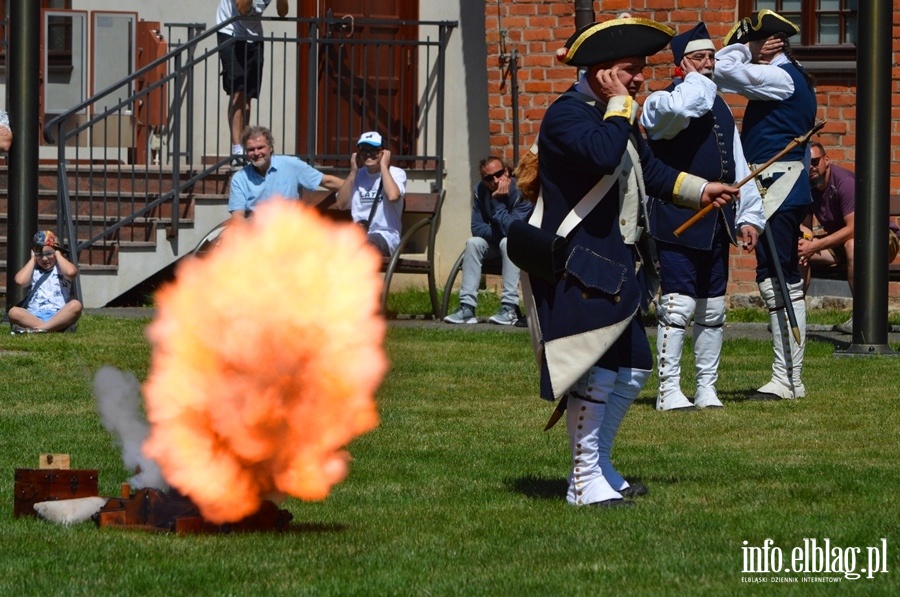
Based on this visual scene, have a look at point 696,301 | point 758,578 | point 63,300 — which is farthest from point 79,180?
point 758,578

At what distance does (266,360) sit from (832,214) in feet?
30.5

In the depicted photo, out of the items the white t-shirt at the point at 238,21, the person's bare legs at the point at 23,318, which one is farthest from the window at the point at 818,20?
the person's bare legs at the point at 23,318

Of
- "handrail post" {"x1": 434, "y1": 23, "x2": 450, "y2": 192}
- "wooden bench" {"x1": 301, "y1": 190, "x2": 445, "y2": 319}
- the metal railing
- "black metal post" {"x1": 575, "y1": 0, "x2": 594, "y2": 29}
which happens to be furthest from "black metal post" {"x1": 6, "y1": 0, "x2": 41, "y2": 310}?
"black metal post" {"x1": 575, "y1": 0, "x2": 594, "y2": 29}

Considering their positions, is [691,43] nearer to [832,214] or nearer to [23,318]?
[832,214]

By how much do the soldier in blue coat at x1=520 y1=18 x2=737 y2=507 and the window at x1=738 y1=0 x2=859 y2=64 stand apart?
32.8 ft

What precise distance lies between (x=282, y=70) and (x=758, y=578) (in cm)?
1302

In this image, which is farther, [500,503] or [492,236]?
[492,236]

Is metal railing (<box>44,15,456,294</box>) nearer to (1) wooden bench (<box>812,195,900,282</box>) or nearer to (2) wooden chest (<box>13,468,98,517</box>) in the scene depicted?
(1) wooden bench (<box>812,195,900,282</box>)

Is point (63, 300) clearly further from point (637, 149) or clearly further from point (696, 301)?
point (637, 149)

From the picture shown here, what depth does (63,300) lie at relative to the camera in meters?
13.2

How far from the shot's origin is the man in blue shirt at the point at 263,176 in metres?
13.9

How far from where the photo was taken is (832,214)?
14039 millimetres

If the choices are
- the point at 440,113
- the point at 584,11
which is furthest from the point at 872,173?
the point at 440,113

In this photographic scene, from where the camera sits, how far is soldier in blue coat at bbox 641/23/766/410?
899 centimetres
